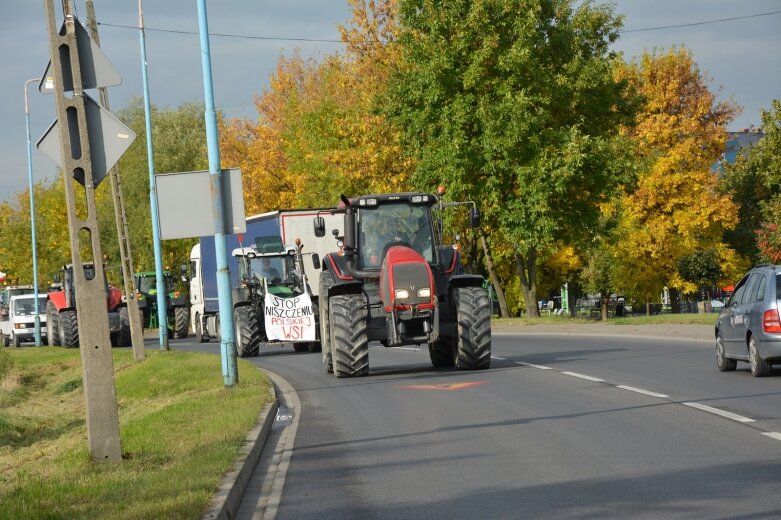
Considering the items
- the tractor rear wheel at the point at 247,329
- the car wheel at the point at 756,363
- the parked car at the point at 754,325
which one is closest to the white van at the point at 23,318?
the tractor rear wheel at the point at 247,329

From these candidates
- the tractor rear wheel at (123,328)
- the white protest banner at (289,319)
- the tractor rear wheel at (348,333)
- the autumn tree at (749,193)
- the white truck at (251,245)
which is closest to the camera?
the tractor rear wheel at (348,333)

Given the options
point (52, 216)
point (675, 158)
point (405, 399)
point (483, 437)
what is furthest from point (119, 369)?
point (52, 216)

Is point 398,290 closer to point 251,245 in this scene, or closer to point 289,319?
point 289,319

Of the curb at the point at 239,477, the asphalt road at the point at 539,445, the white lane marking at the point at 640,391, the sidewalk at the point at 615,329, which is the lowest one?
the sidewalk at the point at 615,329

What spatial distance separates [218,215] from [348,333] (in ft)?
10.1

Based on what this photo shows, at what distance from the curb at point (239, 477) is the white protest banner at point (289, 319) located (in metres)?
15.1

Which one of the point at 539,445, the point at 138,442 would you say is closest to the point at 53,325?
the point at 138,442

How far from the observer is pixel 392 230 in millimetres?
22594

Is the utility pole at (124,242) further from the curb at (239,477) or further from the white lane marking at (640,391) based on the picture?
the curb at (239,477)

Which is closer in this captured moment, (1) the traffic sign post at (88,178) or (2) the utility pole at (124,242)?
(1) the traffic sign post at (88,178)

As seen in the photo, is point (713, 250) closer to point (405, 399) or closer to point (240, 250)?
point (240, 250)

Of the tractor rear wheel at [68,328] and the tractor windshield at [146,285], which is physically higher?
the tractor windshield at [146,285]

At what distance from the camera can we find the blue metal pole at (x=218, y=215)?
19.7 metres

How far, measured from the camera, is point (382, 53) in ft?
169
